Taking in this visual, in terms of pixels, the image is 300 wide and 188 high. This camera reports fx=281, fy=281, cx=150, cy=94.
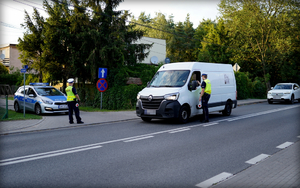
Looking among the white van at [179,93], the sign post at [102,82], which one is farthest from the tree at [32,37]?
the white van at [179,93]

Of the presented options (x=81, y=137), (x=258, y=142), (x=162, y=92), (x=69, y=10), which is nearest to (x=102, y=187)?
(x=81, y=137)

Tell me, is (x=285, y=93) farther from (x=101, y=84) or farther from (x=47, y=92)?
(x=47, y=92)

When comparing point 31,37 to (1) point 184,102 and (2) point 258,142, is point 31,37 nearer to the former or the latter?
(1) point 184,102

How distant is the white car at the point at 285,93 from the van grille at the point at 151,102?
611 inches

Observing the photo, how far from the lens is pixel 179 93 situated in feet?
35.9

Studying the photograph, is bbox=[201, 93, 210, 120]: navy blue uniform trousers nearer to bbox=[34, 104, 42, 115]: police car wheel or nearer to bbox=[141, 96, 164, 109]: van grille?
bbox=[141, 96, 164, 109]: van grille

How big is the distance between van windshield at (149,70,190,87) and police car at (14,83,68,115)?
5799 mm

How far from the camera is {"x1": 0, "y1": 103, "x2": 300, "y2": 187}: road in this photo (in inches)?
187

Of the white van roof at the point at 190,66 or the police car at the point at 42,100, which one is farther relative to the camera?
the police car at the point at 42,100

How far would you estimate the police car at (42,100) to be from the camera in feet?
49.4

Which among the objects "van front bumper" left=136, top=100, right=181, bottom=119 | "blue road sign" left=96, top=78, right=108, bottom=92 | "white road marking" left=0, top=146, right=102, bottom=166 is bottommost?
"white road marking" left=0, top=146, right=102, bottom=166

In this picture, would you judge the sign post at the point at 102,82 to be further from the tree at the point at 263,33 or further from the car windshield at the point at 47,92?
the tree at the point at 263,33

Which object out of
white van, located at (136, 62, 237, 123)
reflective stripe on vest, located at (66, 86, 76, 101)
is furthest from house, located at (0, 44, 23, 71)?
white van, located at (136, 62, 237, 123)

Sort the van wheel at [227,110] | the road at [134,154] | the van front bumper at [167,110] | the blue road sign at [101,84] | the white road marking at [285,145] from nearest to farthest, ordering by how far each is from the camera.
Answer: the road at [134,154] → the white road marking at [285,145] → the van front bumper at [167,110] → the van wheel at [227,110] → the blue road sign at [101,84]
